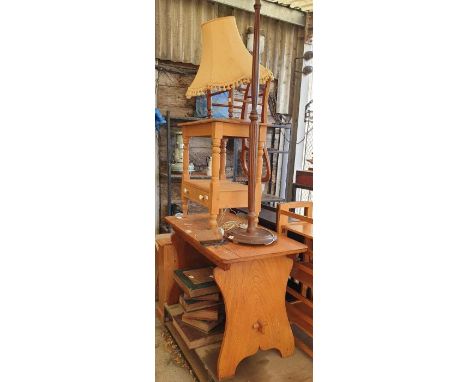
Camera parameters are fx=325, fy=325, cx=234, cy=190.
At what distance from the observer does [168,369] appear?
1.68m

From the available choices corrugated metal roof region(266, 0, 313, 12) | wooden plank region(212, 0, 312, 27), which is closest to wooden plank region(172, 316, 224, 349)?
wooden plank region(212, 0, 312, 27)

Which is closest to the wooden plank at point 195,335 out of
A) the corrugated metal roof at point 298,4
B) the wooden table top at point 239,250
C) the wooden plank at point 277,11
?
the wooden table top at point 239,250

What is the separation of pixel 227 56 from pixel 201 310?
4.56ft

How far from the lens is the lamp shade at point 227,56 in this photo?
5.51ft

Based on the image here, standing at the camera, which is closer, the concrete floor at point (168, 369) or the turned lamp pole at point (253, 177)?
the turned lamp pole at point (253, 177)

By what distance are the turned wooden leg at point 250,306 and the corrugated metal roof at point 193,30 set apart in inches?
102

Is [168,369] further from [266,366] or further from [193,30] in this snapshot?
[193,30]

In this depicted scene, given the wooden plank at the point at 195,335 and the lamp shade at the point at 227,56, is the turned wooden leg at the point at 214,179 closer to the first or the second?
the lamp shade at the point at 227,56

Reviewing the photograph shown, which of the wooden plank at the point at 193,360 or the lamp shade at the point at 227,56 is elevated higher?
the lamp shade at the point at 227,56
